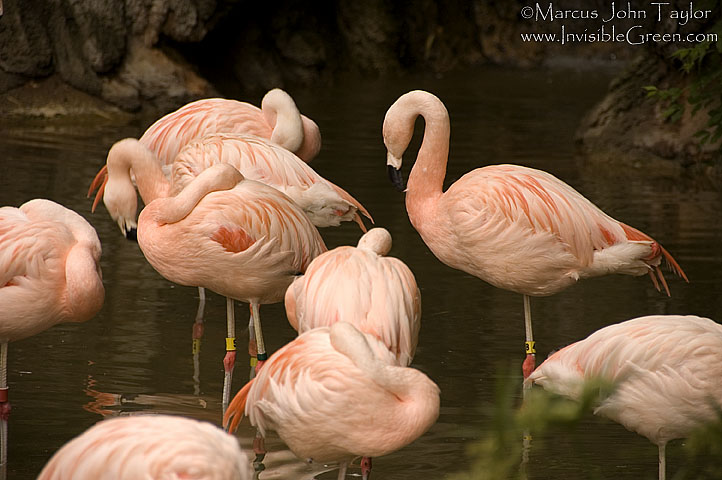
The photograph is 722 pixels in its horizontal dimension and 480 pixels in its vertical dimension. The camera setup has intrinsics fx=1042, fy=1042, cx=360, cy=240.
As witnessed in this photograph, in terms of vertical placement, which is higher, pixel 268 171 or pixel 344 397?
pixel 268 171

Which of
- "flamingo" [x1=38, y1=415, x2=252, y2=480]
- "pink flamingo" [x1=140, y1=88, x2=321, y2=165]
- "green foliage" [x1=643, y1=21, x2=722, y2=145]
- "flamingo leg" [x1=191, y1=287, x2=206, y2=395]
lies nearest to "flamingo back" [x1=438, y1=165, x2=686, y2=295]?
"flamingo leg" [x1=191, y1=287, x2=206, y2=395]

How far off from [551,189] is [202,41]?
8373mm

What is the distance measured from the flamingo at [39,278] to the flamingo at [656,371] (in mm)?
1753

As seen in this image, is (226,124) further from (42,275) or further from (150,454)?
(150,454)

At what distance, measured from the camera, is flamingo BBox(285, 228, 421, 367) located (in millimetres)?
3451

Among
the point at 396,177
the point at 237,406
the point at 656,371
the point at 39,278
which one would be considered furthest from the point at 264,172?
the point at 656,371

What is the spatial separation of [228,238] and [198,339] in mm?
1094

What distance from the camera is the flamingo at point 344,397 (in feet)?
9.81

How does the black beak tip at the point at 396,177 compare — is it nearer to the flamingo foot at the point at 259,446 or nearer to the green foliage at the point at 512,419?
the flamingo foot at the point at 259,446

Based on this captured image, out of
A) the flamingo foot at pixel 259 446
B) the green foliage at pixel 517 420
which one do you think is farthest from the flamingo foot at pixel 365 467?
the green foliage at pixel 517 420

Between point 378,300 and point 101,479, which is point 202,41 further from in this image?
point 101,479

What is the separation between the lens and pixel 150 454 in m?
2.19

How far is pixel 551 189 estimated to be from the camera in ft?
14.8

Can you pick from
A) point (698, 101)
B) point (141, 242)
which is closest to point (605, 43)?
point (698, 101)
